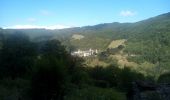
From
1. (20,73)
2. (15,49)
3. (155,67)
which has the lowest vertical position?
(155,67)

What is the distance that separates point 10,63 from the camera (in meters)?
48.2

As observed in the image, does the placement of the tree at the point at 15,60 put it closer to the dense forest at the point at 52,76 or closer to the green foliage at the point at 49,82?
the dense forest at the point at 52,76

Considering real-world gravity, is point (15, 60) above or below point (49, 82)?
below

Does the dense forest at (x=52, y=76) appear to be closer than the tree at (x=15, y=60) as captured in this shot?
Yes

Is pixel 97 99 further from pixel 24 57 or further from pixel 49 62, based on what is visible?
pixel 24 57

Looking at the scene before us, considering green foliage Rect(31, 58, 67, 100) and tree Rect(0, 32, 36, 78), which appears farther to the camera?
tree Rect(0, 32, 36, 78)

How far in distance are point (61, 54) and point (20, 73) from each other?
303 inches

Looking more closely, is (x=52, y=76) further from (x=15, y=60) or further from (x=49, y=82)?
(x=15, y=60)

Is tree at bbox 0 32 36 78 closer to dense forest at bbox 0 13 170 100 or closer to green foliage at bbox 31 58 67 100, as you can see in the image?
dense forest at bbox 0 13 170 100

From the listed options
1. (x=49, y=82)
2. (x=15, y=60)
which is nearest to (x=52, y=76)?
(x=49, y=82)

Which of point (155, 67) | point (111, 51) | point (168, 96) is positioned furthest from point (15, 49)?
point (111, 51)

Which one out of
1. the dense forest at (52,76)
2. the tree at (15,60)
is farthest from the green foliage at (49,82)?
the tree at (15,60)

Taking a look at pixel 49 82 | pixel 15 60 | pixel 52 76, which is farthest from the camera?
pixel 15 60

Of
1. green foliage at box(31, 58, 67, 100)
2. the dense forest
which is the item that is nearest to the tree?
the dense forest
